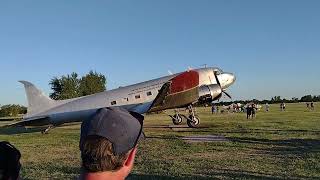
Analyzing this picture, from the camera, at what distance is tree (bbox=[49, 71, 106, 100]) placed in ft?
288

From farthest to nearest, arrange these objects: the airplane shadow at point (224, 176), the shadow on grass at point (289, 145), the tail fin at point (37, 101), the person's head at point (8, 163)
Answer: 1. the tail fin at point (37, 101)
2. the shadow on grass at point (289, 145)
3. the airplane shadow at point (224, 176)
4. the person's head at point (8, 163)

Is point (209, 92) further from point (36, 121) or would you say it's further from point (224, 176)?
point (224, 176)

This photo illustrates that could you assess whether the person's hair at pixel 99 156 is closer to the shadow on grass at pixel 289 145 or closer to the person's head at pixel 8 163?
the person's head at pixel 8 163

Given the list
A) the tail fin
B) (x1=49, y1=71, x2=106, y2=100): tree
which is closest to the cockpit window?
the tail fin

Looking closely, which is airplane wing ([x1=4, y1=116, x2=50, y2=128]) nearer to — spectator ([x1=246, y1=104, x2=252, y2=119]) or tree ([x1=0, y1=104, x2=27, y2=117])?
spectator ([x1=246, y1=104, x2=252, y2=119])

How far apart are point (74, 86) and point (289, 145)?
247ft

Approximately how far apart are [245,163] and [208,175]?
2026 millimetres

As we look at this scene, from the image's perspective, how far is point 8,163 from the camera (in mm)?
2607

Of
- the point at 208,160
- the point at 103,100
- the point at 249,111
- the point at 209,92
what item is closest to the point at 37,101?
the point at 103,100

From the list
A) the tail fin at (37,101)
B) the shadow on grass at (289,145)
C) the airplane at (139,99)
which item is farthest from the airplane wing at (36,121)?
the shadow on grass at (289,145)

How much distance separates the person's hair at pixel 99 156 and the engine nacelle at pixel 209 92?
89.4ft

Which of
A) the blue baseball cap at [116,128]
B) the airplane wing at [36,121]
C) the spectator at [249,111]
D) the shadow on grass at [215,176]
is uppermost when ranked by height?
the spectator at [249,111]

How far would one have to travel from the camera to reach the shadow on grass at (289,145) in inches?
602

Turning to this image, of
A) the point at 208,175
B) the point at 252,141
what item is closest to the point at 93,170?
the point at 208,175
